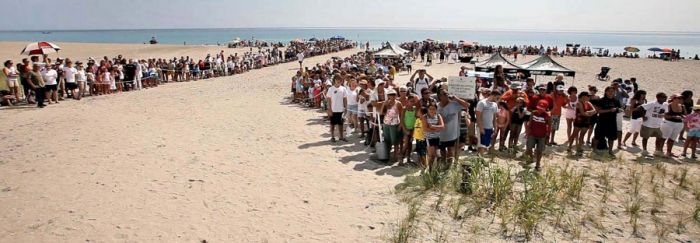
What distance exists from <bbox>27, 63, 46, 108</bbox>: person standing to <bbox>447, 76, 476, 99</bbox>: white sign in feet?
42.0

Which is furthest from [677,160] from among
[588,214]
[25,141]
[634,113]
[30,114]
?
[30,114]

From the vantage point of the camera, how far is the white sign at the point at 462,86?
7125 mm

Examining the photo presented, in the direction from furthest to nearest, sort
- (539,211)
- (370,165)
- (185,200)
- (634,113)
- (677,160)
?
(634,113) < (677,160) < (370,165) < (185,200) < (539,211)

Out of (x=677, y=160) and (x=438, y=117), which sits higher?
(x=438, y=117)

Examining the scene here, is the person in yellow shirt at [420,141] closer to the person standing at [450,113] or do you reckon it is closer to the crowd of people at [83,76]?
the person standing at [450,113]

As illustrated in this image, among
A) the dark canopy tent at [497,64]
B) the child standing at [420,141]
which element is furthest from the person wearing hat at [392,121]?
the dark canopy tent at [497,64]

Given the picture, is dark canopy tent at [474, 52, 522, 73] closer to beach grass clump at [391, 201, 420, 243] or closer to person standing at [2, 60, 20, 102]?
beach grass clump at [391, 201, 420, 243]

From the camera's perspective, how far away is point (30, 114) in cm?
1205

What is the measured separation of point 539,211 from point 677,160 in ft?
16.1

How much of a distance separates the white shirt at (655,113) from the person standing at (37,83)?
54.3 feet

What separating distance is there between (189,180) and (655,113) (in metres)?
9.27

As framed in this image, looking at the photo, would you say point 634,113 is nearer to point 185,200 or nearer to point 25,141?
point 185,200

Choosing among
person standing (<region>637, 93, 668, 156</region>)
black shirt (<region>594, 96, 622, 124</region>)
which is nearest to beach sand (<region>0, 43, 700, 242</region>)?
person standing (<region>637, 93, 668, 156</region>)

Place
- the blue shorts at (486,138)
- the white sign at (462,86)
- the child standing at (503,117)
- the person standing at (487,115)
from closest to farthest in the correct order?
1. the white sign at (462,86)
2. the person standing at (487,115)
3. the blue shorts at (486,138)
4. the child standing at (503,117)
